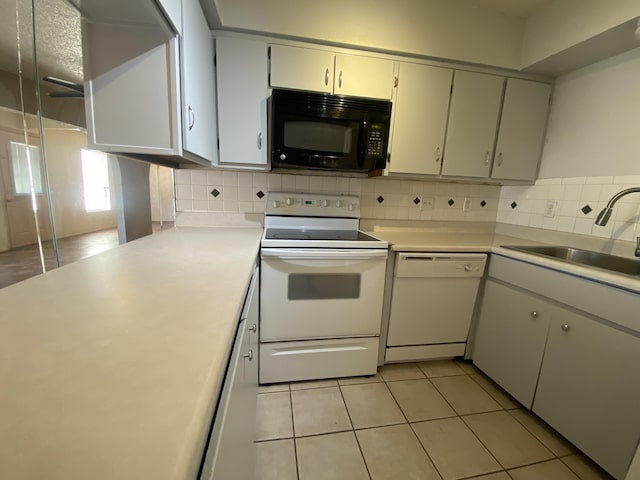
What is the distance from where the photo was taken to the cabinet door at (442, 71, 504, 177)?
1.79 meters

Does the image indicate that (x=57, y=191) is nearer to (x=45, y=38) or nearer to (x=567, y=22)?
(x=45, y=38)

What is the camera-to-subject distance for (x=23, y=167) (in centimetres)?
94

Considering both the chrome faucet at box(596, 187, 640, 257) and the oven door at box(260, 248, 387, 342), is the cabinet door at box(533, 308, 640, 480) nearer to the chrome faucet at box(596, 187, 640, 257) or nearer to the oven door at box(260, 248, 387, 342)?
the chrome faucet at box(596, 187, 640, 257)

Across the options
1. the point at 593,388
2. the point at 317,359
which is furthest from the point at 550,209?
the point at 317,359

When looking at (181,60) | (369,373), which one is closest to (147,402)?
(181,60)

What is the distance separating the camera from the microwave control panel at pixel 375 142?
1.64 metres

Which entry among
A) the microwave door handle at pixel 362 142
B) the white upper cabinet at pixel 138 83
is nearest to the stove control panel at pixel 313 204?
the microwave door handle at pixel 362 142

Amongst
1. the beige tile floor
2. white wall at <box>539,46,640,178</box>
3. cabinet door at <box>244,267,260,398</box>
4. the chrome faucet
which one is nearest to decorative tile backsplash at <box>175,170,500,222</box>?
white wall at <box>539,46,640,178</box>

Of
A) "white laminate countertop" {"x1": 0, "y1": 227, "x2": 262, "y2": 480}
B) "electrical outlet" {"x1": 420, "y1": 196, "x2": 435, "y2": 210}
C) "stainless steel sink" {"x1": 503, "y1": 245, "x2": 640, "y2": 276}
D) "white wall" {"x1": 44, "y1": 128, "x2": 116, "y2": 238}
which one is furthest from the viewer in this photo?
"electrical outlet" {"x1": 420, "y1": 196, "x2": 435, "y2": 210}

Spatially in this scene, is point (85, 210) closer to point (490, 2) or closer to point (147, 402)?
point (147, 402)

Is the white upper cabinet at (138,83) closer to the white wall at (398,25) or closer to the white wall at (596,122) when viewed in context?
the white wall at (398,25)

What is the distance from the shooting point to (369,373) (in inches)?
68.9

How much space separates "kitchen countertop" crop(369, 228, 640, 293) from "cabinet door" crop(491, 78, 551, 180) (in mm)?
497

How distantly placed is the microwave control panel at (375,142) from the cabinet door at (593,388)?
1261 millimetres
